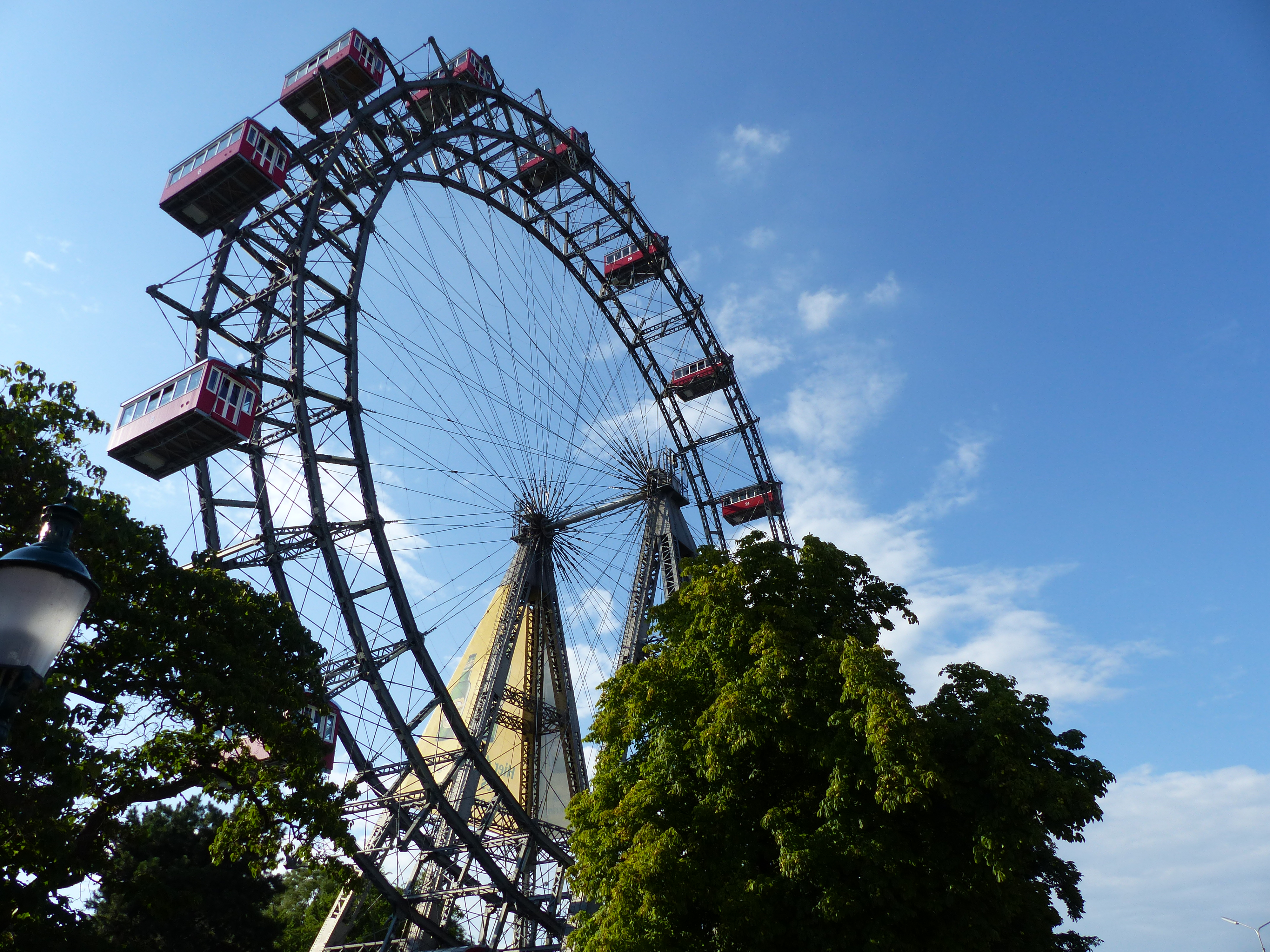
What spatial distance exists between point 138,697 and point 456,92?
68.9 feet

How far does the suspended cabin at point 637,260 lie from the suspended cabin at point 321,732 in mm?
20296

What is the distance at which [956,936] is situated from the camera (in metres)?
12.5

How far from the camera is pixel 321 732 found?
1872cm

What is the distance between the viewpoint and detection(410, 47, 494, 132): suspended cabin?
2681cm

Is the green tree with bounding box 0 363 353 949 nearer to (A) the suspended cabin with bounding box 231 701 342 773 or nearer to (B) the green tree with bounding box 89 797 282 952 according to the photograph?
(A) the suspended cabin with bounding box 231 701 342 773

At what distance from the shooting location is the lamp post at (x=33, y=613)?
3281mm

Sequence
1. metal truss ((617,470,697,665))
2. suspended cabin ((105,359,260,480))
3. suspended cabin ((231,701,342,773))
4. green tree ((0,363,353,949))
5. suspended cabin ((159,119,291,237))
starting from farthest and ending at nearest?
metal truss ((617,470,697,665)) → suspended cabin ((159,119,291,237)) → suspended cabin ((105,359,260,480)) → suspended cabin ((231,701,342,773)) → green tree ((0,363,353,949))

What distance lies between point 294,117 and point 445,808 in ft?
62.8

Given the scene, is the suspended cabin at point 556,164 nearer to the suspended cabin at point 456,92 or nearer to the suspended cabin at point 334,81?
the suspended cabin at point 456,92

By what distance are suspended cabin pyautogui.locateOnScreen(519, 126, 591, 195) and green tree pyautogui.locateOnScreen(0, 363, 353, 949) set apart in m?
20.0

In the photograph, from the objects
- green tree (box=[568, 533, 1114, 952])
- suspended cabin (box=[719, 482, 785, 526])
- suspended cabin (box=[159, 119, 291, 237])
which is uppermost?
suspended cabin (box=[719, 482, 785, 526])

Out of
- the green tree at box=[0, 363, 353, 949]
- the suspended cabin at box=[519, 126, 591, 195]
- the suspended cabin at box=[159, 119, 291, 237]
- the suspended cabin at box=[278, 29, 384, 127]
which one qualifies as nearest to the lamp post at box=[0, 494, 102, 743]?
the green tree at box=[0, 363, 353, 949]

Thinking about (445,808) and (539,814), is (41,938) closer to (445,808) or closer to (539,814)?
(445,808)

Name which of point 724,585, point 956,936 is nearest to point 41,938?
point 724,585
